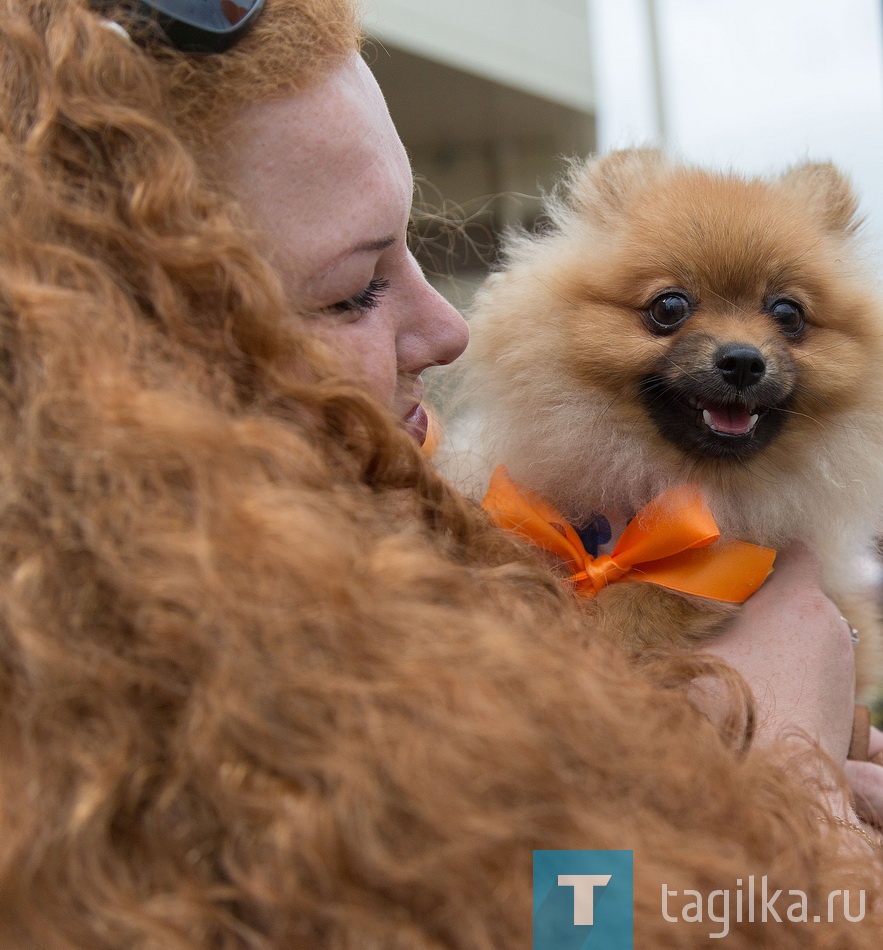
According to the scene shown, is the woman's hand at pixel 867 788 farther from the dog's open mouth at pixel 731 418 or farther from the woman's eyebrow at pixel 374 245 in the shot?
the woman's eyebrow at pixel 374 245

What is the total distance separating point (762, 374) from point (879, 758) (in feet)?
3.21

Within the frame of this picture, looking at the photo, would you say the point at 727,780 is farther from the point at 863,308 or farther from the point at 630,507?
the point at 863,308

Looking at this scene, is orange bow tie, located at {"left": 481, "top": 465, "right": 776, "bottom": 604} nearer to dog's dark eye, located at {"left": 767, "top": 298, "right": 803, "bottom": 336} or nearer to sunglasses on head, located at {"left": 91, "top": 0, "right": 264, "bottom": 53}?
dog's dark eye, located at {"left": 767, "top": 298, "right": 803, "bottom": 336}

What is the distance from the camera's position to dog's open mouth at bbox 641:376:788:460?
71.1 inches

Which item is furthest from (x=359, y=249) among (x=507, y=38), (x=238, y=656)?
(x=507, y=38)

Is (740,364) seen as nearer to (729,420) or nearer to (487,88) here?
(729,420)

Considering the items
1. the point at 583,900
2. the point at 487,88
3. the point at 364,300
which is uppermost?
the point at 364,300

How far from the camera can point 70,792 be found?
2.56 feet

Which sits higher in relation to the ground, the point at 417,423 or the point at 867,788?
the point at 417,423

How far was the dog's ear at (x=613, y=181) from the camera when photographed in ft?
6.68

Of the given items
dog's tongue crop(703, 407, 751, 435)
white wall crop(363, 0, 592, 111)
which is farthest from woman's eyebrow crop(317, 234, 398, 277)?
white wall crop(363, 0, 592, 111)

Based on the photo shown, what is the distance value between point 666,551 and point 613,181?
894 millimetres

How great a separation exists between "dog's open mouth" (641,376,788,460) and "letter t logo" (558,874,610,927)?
1.15m

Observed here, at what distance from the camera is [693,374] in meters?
1.77
